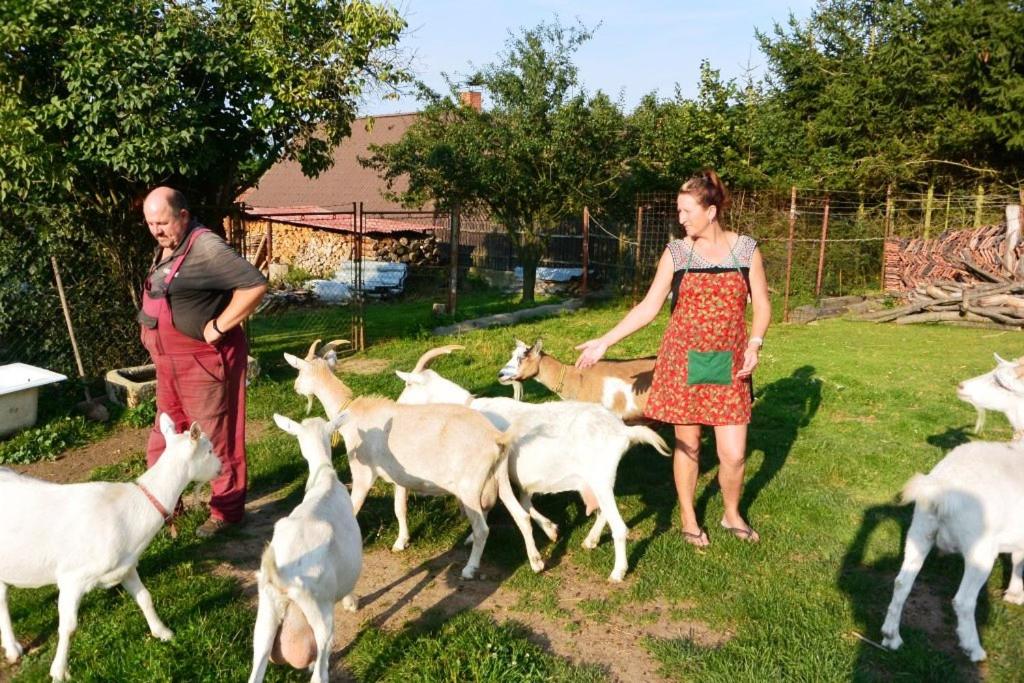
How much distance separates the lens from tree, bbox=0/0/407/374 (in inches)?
293

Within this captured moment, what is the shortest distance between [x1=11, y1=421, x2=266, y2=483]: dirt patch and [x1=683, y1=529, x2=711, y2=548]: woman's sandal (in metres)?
3.97

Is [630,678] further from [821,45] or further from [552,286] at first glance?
[821,45]

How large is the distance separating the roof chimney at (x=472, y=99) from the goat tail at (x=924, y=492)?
1419 centimetres

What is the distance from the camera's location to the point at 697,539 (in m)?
4.88

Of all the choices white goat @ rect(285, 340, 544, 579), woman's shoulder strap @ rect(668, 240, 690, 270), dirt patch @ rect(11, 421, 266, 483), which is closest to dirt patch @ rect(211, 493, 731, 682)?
white goat @ rect(285, 340, 544, 579)

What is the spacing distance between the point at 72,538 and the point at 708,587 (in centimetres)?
319

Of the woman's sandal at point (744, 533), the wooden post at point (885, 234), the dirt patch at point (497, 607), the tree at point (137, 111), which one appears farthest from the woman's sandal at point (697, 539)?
the wooden post at point (885, 234)

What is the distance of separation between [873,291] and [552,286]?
746cm

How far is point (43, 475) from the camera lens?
6.30m

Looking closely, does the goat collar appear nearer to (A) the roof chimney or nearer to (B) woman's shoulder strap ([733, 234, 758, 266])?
(B) woman's shoulder strap ([733, 234, 758, 266])

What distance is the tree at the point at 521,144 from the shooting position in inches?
629

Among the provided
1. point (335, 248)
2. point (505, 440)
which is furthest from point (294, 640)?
point (335, 248)

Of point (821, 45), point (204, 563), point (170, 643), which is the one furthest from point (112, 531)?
point (821, 45)

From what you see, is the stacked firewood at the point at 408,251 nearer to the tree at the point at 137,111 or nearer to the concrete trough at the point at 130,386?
the tree at the point at 137,111
